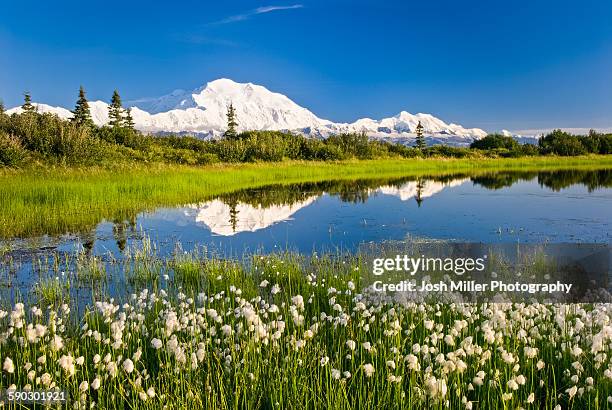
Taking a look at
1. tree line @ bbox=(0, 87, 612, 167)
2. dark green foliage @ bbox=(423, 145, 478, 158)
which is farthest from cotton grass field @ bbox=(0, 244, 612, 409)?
dark green foliage @ bbox=(423, 145, 478, 158)

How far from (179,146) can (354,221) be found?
58.2 meters

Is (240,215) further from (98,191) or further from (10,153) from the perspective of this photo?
(10,153)

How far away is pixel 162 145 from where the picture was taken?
69.6m

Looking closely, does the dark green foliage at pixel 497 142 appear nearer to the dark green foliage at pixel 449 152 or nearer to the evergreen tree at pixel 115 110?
the dark green foliage at pixel 449 152

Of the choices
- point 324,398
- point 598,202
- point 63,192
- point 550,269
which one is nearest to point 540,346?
point 324,398

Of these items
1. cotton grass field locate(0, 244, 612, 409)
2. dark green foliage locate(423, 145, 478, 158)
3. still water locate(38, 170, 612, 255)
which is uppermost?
dark green foliage locate(423, 145, 478, 158)

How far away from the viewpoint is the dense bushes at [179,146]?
31.7 meters

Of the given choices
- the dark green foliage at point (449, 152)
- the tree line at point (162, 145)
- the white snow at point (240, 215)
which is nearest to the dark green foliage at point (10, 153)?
the tree line at point (162, 145)

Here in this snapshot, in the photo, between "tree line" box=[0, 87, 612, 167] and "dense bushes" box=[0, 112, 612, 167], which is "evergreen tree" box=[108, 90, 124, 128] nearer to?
"tree line" box=[0, 87, 612, 167]

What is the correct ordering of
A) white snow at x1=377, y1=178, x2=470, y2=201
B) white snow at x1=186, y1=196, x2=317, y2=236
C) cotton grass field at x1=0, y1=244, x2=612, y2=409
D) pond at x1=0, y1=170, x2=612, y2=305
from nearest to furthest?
1. cotton grass field at x1=0, y1=244, x2=612, y2=409
2. pond at x1=0, y1=170, x2=612, y2=305
3. white snow at x1=186, y1=196, x2=317, y2=236
4. white snow at x1=377, y1=178, x2=470, y2=201

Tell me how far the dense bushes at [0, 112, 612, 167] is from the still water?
1174cm

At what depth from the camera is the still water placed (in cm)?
1461

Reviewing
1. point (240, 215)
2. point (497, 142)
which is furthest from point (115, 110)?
point (497, 142)

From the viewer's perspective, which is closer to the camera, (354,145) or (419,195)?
(419,195)
